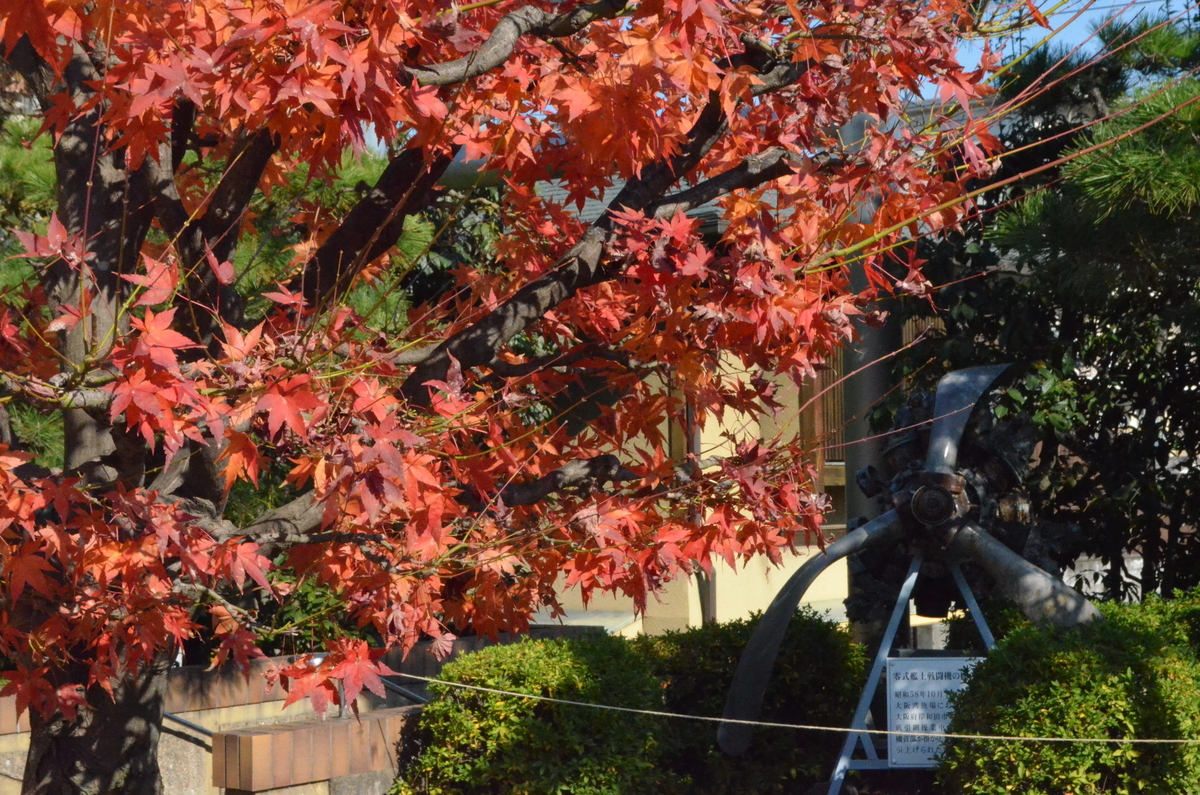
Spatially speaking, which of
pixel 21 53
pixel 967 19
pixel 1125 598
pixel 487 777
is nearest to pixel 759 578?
pixel 1125 598

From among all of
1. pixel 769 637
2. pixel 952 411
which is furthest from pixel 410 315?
pixel 952 411

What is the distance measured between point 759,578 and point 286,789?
6.27 metres

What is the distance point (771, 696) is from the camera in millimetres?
6879

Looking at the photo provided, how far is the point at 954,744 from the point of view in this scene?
195 inches

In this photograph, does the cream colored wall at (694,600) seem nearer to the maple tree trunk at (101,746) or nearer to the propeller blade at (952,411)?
the propeller blade at (952,411)

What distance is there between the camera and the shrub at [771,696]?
6531 mm

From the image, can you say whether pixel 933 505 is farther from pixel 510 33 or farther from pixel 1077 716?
pixel 510 33

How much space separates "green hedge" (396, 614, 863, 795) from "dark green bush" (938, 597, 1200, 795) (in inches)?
59.6

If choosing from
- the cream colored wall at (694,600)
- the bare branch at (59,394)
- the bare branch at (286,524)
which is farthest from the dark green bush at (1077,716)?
the cream colored wall at (694,600)

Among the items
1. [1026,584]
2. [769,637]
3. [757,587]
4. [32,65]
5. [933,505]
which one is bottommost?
[769,637]

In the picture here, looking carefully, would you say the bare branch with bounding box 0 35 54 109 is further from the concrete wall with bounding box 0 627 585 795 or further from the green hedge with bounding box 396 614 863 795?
the green hedge with bounding box 396 614 863 795

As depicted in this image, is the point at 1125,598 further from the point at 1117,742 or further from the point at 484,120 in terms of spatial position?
the point at 484,120

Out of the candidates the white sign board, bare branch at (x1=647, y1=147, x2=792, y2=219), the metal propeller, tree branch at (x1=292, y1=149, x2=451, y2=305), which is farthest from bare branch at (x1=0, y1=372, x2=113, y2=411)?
the white sign board

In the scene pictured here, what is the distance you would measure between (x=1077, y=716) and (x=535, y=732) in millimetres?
2333
